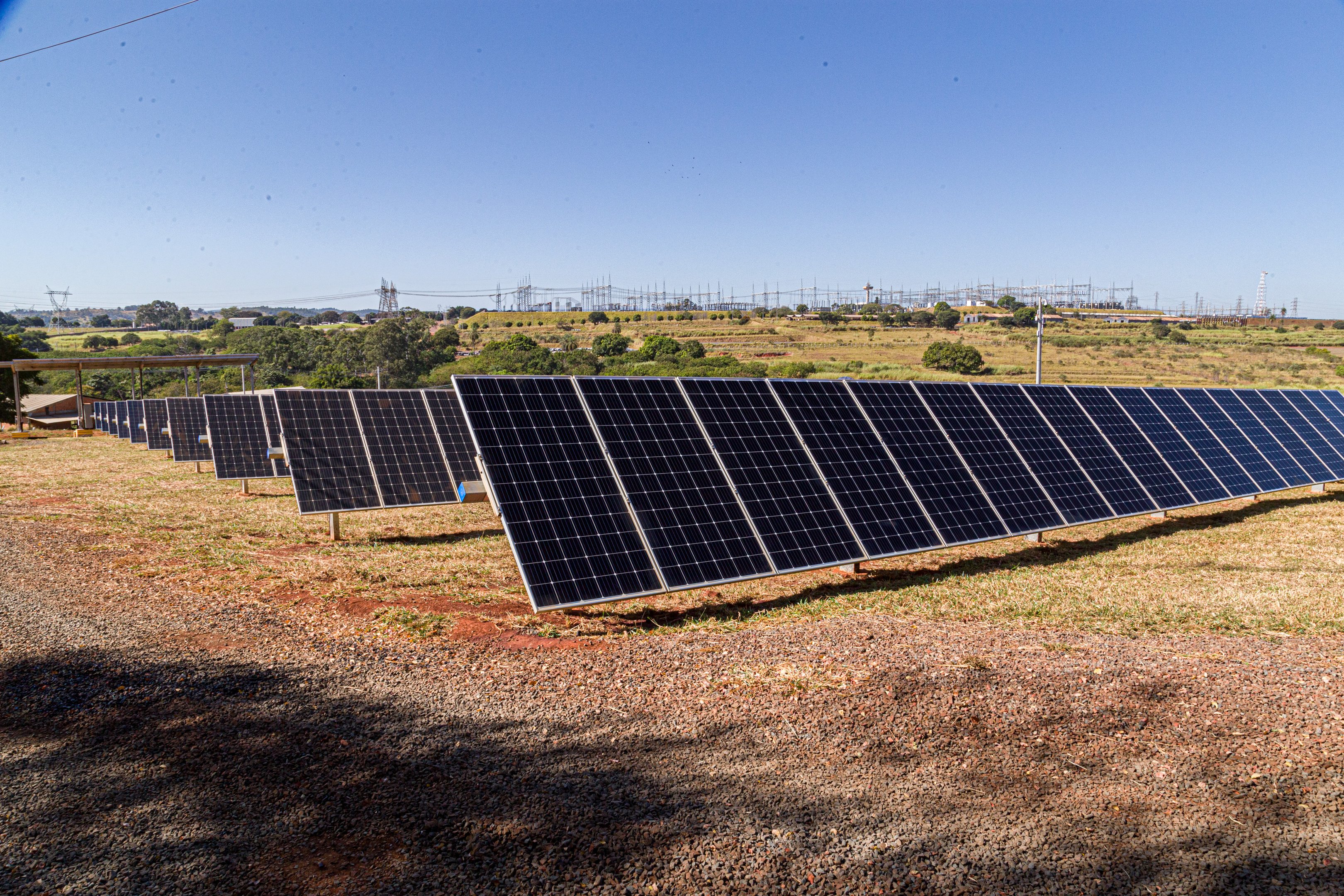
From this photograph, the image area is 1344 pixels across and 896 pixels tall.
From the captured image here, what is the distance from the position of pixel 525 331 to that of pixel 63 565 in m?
135

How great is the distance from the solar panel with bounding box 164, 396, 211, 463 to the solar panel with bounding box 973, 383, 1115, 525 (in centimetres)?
2934

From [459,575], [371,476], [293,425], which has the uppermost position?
[293,425]

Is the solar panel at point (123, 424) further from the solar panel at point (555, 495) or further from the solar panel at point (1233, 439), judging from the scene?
the solar panel at point (1233, 439)

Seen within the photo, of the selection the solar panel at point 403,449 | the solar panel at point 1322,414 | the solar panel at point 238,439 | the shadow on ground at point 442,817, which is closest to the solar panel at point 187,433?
the solar panel at point 238,439

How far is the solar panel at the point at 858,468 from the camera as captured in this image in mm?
13305

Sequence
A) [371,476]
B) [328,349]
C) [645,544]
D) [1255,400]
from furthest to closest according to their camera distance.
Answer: [328,349] < [1255,400] < [371,476] < [645,544]

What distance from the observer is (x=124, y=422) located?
2153 inches

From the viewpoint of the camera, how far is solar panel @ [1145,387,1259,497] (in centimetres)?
1995

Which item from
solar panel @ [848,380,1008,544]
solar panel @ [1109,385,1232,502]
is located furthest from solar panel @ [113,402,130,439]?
solar panel @ [1109,385,1232,502]

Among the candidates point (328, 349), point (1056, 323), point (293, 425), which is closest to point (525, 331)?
point (328, 349)

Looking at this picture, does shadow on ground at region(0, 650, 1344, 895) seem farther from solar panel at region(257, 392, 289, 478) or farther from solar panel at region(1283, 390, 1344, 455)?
solar panel at region(1283, 390, 1344, 455)

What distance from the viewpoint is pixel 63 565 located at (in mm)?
15039

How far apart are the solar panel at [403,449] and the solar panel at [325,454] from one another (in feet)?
0.84

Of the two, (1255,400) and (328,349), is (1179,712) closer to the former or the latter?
(1255,400)
